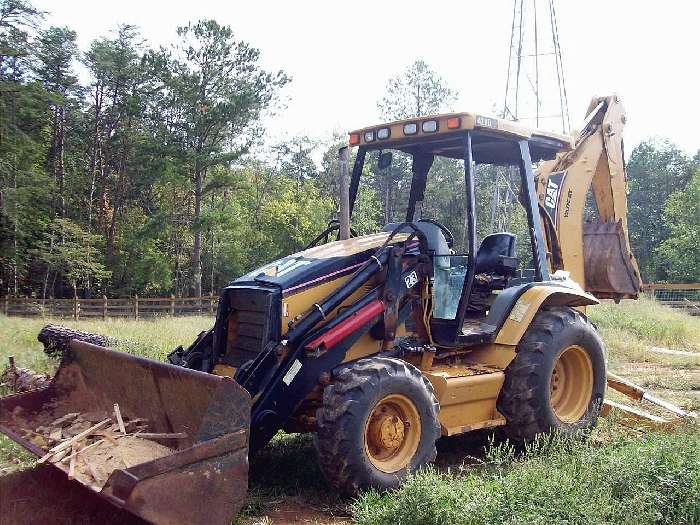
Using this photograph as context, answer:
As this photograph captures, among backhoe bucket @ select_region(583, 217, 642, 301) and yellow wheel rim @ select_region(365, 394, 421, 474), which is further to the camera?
backhoe bucket @ select_region(583, 217, 642, 301)

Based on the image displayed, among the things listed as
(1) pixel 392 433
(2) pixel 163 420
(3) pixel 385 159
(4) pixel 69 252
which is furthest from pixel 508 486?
(4) pixel 69 252

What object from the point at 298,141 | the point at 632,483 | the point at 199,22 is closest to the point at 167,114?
the point at 199,22

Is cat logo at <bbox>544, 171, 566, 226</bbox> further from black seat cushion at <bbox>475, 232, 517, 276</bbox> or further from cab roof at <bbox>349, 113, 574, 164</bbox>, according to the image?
black seat cushion at <bbox>475, 232, 517, 276</bbox>

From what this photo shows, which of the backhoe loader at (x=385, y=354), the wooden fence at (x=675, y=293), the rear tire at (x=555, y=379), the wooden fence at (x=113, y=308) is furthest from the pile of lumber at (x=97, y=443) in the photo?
the wooden fence at (x=675, y=293)

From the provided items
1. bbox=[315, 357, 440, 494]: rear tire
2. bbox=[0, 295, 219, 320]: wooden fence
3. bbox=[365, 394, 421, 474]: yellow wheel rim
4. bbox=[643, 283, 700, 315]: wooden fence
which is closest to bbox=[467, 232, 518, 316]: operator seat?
bbox=[315, 357, 440, 494]: rear tire

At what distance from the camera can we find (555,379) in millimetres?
6828

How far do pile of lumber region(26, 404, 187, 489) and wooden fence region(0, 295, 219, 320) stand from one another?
2200cm

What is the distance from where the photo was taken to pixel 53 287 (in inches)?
1483

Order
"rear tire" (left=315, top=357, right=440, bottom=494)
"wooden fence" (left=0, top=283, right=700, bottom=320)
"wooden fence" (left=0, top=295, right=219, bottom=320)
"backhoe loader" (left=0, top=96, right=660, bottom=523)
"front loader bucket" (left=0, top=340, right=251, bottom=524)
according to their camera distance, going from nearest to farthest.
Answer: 1. "front loader bucket" (left=0, top=340, right=251, bottom=524)
2. "backhoe loader" (left=0, top=96, right=660, bottom=523)
3. "rear tire" (left=315, top=357, right=440, bottom=494)
4. "wooden fence" (left=0, top=283, right=700, bottom=320)
5. "wooden fence" (left=0, top=295, right=219, bottom=320)

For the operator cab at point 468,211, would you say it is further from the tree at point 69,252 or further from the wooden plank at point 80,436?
the tree at point 69,252

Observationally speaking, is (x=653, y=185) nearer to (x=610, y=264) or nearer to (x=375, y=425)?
(x=610, y=264)

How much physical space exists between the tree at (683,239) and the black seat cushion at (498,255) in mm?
37785

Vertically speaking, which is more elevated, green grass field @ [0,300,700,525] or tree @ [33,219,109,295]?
tree @ [33,219,109,295]

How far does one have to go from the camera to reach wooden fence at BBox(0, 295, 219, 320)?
26969 millimetres
